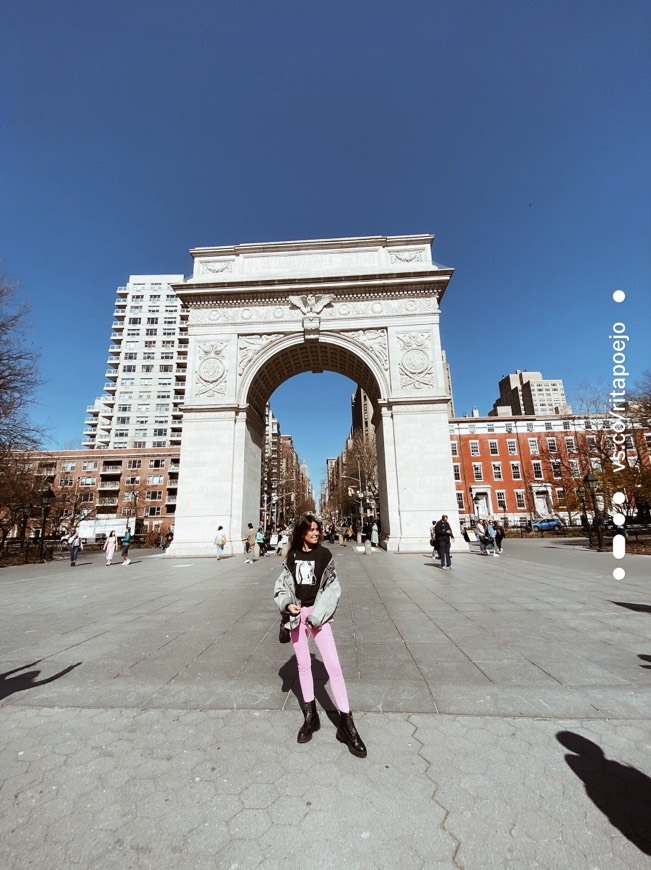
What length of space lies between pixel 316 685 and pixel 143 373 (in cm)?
7323

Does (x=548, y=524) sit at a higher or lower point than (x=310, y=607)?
lower

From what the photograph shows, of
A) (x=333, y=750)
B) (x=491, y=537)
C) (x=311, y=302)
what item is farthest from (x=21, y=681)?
(x=311, y=302)

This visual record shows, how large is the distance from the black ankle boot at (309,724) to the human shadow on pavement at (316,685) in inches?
7.8

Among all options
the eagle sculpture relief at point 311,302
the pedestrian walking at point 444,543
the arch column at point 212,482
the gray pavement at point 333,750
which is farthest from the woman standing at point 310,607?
the eagle sculpture relief at point 311,302

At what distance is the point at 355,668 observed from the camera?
167 inches

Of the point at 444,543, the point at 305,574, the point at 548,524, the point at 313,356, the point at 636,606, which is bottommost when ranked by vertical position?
the point at 548,524

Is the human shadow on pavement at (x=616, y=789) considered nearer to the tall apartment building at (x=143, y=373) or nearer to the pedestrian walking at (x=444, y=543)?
the pedestrian walking at (x=444, y=543)

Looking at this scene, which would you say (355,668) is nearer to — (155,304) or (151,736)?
A: (151,736)

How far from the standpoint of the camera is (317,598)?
3.24m

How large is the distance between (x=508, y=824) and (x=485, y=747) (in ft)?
2.43

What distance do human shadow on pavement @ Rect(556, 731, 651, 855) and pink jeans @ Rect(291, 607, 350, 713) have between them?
1531 mm

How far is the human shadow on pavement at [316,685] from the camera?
333cm

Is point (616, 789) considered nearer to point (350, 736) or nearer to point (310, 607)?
point (350, 736)

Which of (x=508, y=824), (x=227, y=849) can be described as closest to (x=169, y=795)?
(x=227, y=849)
